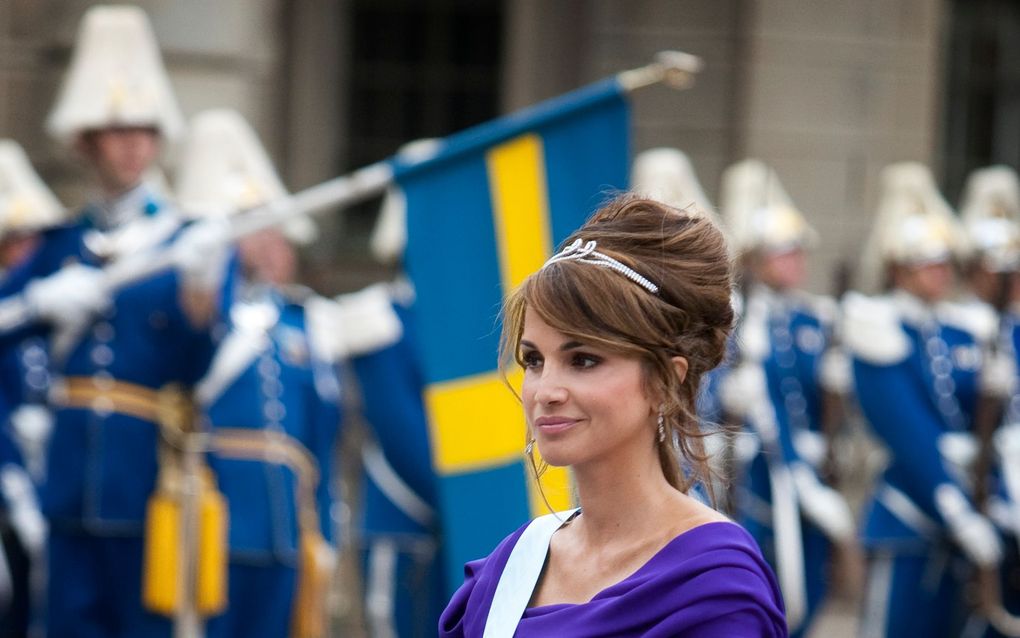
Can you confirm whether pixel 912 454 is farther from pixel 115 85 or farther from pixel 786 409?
pixel 115 85

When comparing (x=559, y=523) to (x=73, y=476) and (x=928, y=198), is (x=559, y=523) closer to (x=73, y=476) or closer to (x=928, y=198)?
(x=73, y=476)

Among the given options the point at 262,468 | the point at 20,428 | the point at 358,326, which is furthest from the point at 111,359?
the point at 358,326

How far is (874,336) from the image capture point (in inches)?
325

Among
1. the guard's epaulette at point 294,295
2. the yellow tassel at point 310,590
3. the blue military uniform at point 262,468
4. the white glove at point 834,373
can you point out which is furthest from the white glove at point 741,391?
the yellow tassel at point 310,590

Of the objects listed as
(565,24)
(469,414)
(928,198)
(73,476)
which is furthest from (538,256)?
(565,24)

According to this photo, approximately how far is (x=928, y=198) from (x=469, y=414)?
14.8 feet

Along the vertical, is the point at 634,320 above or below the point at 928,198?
above

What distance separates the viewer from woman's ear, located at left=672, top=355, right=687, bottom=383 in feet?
8.80

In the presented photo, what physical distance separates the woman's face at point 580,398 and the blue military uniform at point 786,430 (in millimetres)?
5471

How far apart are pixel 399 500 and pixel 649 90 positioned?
4.01 metres

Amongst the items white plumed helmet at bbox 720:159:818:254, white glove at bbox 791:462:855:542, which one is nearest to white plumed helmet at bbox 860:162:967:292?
white plumed helmet at bbox 720:159:818:254

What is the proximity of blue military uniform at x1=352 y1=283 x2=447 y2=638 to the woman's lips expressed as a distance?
16.8 ft

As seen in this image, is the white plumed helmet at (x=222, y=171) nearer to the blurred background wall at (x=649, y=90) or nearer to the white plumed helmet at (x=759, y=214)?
the white plumed helmet at (x=759, y=214)

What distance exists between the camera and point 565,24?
38.8 feet
